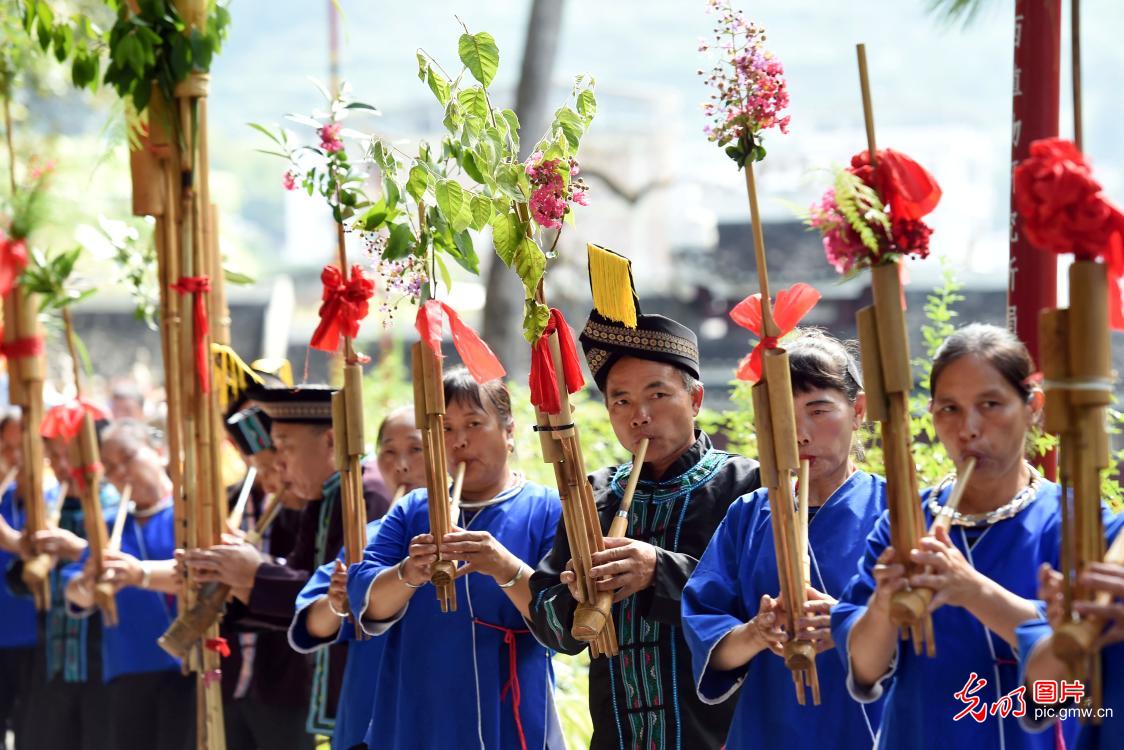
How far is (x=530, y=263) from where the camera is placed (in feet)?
9.00

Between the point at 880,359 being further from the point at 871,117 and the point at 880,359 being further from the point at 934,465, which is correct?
the point at 934,465

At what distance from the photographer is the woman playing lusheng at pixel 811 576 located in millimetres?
2691

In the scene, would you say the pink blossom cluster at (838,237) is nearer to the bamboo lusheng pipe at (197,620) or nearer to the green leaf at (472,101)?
the green leaf at (472,101)

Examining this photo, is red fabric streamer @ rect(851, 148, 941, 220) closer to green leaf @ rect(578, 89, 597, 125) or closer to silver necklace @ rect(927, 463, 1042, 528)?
silver necklace @ rect(927, 463, 1042, 528)

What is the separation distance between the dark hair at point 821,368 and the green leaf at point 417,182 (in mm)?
829

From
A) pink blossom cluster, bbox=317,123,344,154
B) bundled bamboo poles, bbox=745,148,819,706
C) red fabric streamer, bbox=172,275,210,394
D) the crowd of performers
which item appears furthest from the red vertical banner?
red fabric streamer, bbox=172,275,210,394

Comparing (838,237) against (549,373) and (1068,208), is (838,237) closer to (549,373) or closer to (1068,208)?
(1068,208)

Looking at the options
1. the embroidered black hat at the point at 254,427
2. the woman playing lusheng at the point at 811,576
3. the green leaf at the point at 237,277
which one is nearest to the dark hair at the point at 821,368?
the woman playing lusheng at the point at 811,576

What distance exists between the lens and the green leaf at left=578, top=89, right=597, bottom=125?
2.77 metres

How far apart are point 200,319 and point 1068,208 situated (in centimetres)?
256

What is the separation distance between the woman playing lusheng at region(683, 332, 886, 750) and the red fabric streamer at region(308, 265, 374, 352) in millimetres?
1072

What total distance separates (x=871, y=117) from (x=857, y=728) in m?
1.19

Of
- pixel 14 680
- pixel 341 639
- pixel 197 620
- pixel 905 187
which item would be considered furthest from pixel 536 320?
pixel 14 680

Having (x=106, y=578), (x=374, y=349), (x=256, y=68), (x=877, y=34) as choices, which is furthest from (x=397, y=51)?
(x=106, y=578)
